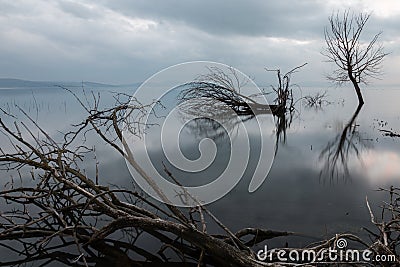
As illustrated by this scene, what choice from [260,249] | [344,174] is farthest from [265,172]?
[260,249]

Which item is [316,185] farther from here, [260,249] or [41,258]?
[41,258]

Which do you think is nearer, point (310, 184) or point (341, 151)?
point (310, 184)

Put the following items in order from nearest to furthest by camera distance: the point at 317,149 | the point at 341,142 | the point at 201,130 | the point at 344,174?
the point at 344,174 < the point at 317,149 < the point at 341,142 < the point at 201,130

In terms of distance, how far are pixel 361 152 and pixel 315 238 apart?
181 inches

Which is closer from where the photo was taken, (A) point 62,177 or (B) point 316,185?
(A) point 62,177

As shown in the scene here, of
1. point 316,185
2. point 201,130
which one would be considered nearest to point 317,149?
point 316,185

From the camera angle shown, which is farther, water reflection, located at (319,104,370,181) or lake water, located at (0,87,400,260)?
water reflection, located at (319,104,370,181)

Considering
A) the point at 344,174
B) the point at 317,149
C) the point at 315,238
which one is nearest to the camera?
the point at 315,238

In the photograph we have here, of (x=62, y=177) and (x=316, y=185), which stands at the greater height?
(x=62, y=177)

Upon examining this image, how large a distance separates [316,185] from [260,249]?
7.76 feet

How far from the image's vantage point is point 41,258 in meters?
2.80

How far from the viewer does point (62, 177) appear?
267cm

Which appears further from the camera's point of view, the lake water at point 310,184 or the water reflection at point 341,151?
the water reflection at point 341,151

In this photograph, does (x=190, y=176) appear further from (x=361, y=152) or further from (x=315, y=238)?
(x=361, y=152)
